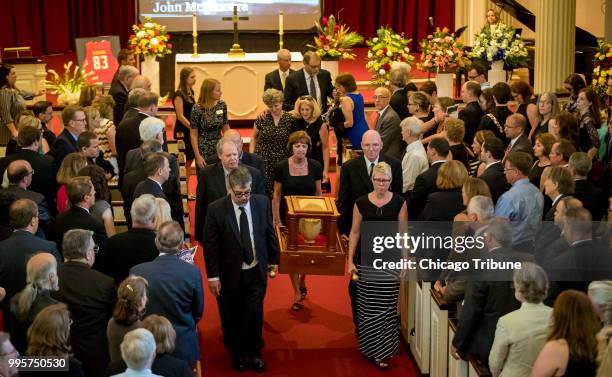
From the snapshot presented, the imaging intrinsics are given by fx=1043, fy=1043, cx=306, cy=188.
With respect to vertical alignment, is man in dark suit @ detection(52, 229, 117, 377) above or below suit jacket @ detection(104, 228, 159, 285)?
below

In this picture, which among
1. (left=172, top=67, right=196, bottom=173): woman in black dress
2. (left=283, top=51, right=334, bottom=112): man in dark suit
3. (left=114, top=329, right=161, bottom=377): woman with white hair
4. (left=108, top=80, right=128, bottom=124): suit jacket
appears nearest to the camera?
(left=114, top=329, right=161, bottom=377): woman with white hair

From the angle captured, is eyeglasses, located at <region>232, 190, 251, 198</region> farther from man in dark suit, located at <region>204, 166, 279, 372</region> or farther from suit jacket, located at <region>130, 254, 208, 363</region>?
suit jacket, located at <region>130, 254, 208, 363</region>

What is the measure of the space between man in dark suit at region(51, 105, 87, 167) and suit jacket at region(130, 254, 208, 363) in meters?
2.98

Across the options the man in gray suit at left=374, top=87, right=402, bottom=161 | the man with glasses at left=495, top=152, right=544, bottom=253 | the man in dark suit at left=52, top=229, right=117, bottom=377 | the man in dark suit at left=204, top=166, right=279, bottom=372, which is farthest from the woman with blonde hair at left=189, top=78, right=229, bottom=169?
Result: the man in dark suit at left=52, top=229, right=117, bottom=377

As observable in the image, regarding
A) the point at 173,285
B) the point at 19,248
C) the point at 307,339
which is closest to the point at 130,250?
the point at 173,285

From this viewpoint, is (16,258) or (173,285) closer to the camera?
(173,285)

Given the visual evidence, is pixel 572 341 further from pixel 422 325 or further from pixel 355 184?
pixel 355 184

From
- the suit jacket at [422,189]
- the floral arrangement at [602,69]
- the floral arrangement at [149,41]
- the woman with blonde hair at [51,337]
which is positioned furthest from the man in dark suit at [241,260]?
the floral arrangement at [149,41]

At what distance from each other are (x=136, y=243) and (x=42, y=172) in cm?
210

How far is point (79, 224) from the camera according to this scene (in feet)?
21.8

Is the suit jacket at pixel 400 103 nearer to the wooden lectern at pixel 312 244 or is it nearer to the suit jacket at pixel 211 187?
the suit jacket at pixel 211 187

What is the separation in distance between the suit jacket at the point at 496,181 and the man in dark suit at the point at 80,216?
286cm

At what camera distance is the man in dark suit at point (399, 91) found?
33.9 feet

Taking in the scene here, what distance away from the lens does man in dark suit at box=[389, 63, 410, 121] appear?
10.3 meters
